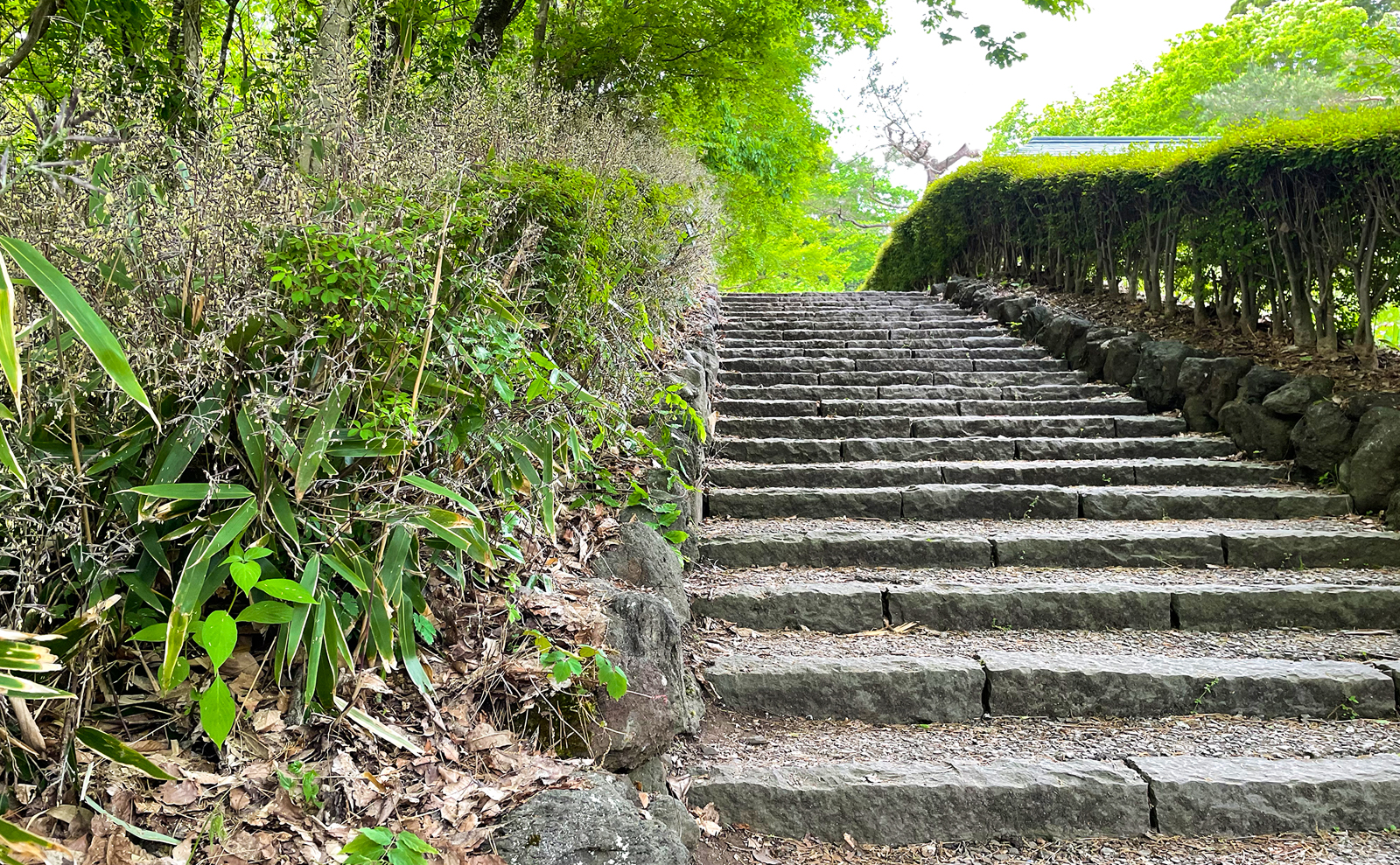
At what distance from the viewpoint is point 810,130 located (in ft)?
41.0

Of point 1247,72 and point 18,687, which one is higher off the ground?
point 1247,72

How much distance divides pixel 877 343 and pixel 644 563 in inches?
210

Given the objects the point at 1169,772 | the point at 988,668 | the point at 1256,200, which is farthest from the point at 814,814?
the point at 1256,200

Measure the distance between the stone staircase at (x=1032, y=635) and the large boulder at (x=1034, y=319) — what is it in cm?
245

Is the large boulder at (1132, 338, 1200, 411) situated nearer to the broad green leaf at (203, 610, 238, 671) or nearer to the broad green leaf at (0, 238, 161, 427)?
the broad green leaf at (203, 610, 238, 671)

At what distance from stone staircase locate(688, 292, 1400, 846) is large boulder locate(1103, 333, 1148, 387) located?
0.99m

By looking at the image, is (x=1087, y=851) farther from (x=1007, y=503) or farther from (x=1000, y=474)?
(x=1000, y=474)

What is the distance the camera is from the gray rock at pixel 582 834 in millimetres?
1708

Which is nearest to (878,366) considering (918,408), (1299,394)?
(918,408)

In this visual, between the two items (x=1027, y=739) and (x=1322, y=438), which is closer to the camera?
(x=1027, y=739)

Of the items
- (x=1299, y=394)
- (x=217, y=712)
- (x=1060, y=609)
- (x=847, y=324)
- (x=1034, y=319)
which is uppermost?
(x=1034, y=319)

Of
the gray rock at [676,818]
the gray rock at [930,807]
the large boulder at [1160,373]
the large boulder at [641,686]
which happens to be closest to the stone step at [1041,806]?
the gray rock at [930,807]

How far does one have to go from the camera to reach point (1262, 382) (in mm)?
5117

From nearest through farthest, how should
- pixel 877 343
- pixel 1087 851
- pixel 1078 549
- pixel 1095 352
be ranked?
1. pixel 1087 851
2. pixel 1078 549
3. pixel 1095 352
4. pixel 877 343
